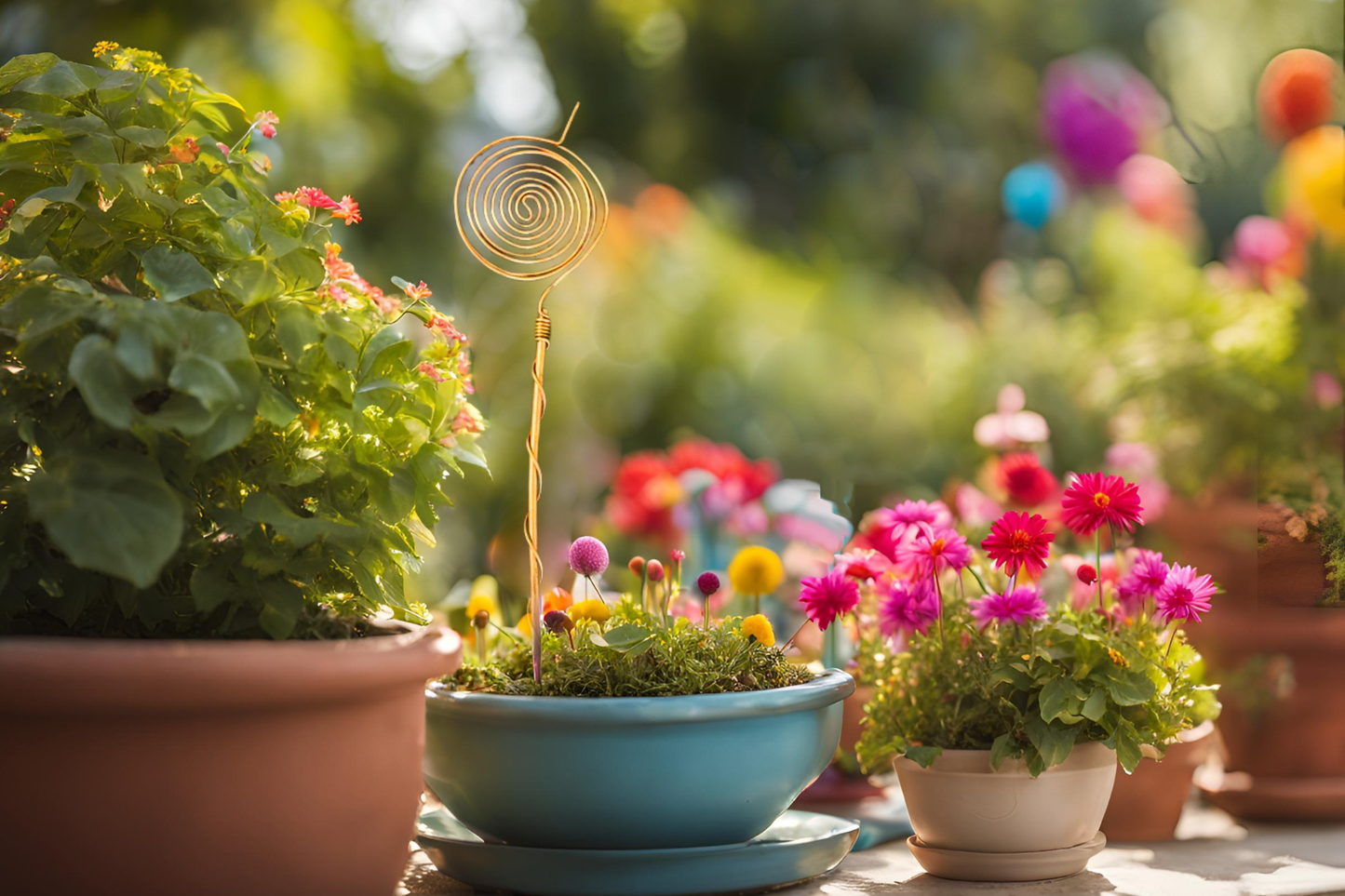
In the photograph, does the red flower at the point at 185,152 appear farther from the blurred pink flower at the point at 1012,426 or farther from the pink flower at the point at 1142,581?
the blurred pink flower at the point at 1012,426

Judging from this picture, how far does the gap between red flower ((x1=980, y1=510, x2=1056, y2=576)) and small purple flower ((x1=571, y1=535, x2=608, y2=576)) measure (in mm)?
383

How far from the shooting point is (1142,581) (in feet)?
3.60

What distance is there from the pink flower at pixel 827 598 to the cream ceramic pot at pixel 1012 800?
169 millimetres

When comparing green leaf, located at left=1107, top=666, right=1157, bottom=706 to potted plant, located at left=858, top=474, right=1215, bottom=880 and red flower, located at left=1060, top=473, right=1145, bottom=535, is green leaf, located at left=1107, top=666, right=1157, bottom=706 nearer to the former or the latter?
potted plant, located at left=858, top=474, right=1215, bottom=880

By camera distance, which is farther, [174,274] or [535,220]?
[535,220]

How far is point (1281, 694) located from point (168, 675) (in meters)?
1.36

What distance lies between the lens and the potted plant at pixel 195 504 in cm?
71

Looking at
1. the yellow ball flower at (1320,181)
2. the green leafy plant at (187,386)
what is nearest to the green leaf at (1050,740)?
the green leafy plant at (187,386)

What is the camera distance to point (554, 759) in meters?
0.90

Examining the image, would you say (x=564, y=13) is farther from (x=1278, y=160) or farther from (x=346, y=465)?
(x=346, y=465)

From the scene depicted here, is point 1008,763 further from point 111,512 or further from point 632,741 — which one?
point 111,512

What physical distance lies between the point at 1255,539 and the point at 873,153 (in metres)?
3.59

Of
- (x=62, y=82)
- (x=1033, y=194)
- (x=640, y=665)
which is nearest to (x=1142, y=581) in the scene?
(x=640, y=665)

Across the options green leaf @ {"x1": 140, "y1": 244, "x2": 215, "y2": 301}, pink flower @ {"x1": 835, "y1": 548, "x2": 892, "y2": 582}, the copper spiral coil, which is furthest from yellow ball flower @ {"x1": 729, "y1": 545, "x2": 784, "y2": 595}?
green leaf @ {"x1": 140, "y1": 244, "x2": 215, "y2": 301}
